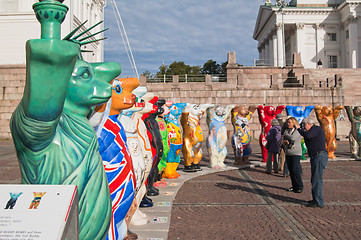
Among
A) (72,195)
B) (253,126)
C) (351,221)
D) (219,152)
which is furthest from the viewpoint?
(253,126)

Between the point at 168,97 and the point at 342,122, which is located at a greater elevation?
the point at 168,97

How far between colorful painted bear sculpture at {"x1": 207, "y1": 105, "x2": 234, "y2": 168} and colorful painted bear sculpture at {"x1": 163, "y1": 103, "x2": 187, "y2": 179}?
170 cm

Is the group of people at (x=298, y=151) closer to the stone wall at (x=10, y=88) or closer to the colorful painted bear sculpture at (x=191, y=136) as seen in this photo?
the colorful painted bear sculpture at (x=191, y=136)

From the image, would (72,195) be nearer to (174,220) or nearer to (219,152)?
(174,220)

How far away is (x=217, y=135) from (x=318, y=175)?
4292 millimetres

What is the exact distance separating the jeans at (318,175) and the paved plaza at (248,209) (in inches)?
8.2

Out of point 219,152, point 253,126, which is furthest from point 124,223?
point 253,126

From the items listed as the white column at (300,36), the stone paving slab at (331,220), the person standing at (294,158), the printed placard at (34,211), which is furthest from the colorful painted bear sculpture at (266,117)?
the white column at (300,36)

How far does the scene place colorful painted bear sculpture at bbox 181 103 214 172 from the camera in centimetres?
880

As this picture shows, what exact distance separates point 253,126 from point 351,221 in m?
14.5

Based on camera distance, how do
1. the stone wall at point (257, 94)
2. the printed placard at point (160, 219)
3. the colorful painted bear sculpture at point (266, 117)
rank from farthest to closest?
the stone wall at point (257, 94)
the colorful painted bear sculpture at point (266, 117)
the printed placard at point (160, 219)

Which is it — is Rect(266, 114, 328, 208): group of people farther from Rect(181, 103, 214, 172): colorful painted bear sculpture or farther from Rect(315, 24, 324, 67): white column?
Rect(315, 24, 324, 67): white column

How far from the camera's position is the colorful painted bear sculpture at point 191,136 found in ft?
28.9

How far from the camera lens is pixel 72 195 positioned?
5.70 feet
